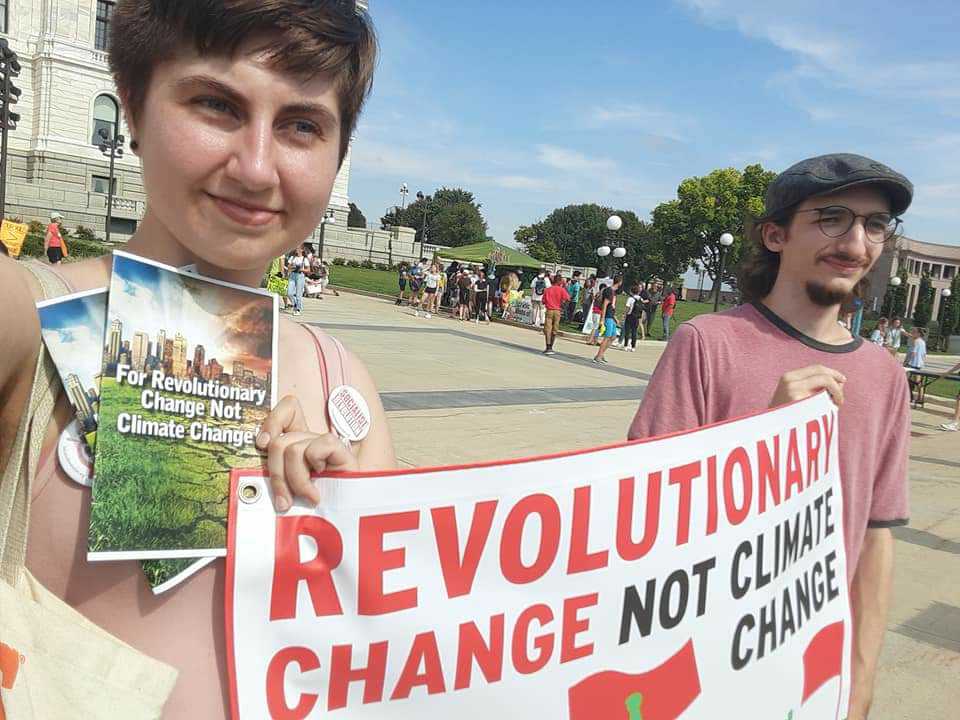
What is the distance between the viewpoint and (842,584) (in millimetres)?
1713

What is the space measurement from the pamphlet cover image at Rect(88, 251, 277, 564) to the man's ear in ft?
4.64

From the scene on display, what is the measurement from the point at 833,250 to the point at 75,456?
1.66 meters

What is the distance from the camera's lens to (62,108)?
44.0m

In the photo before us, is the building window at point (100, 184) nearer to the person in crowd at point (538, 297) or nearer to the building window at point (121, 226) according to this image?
the building window at point (121, 226)

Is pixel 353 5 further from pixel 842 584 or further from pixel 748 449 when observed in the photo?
pixel 842 584

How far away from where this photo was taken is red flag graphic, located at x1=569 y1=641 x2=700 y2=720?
4.00 ft

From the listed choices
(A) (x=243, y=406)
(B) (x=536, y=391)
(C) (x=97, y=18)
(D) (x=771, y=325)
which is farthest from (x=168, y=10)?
(C) (x=97, y=18)

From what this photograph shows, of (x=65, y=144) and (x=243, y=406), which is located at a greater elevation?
(x=65, y=144)

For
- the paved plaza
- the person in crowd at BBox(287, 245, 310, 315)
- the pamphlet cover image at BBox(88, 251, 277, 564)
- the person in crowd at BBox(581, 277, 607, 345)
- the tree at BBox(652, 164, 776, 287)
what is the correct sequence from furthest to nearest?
the tree at BBox(652, 164, 776, 287), the person in crowd at BBox(581, 277, 607, 345), the person in crowd at BBox(287, 245, 310, 315), the paved plaza, the pamphlet cover image at BBox(88, 251, 277, 564)

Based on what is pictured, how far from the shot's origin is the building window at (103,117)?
45.3 m

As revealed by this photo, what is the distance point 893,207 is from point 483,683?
152cm

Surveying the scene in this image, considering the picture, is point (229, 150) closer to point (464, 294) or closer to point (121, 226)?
point (464, 294)

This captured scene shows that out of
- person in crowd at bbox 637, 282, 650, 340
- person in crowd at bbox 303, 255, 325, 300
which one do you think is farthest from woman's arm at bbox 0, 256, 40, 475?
person in crowd at bbox 303, 255, 325, 300

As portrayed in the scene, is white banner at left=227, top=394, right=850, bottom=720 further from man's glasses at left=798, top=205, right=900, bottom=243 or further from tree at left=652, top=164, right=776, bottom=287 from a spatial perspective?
tree at left=652, top=164, right=776, bottom=287
